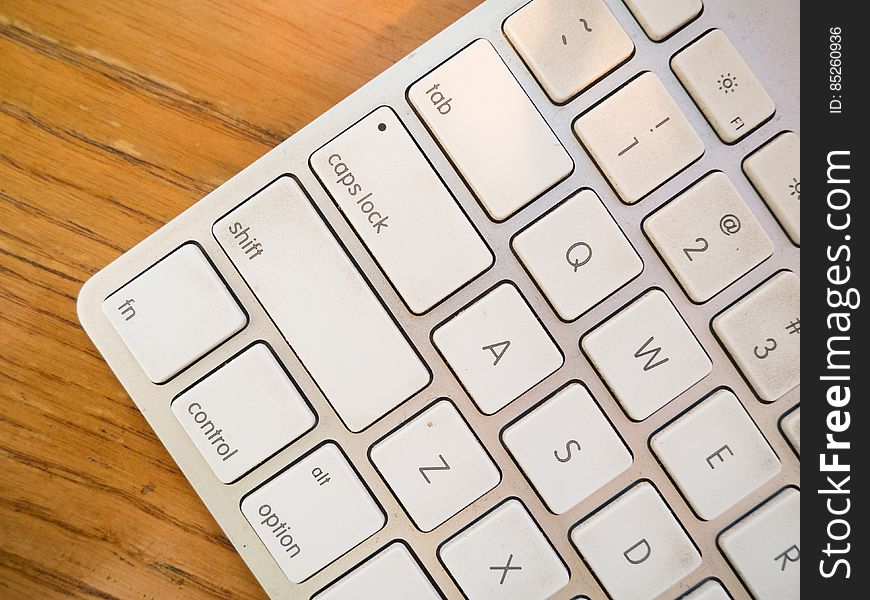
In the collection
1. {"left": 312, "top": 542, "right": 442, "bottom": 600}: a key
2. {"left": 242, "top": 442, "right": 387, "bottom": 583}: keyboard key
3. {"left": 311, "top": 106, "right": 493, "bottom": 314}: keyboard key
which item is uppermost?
{"left": 311, "top": 106, "right": 493, "bottom": 314}: keyboard key

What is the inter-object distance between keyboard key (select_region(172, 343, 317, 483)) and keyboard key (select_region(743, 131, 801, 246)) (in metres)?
0.21

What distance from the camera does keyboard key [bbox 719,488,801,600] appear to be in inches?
11.0

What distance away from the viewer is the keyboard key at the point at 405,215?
277mm

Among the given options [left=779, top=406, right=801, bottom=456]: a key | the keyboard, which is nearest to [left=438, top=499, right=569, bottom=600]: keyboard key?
the keyboard

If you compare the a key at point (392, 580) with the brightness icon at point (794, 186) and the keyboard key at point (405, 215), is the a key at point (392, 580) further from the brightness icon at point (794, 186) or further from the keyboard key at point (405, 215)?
the brightness icon at point (794, 186)

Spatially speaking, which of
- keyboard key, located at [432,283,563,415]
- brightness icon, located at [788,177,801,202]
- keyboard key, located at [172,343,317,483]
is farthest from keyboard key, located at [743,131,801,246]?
keyboard key, located at [172,343,317,483]

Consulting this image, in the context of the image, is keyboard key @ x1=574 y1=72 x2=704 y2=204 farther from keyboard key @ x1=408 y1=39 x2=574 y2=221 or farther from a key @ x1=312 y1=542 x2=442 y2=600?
a key @ x1=312 y1=542 x2=442 y2=600

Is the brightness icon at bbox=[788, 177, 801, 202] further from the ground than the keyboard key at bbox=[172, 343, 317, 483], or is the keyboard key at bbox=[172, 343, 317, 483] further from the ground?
the keyboard key at bbox=[172, 343, 317, 483]
